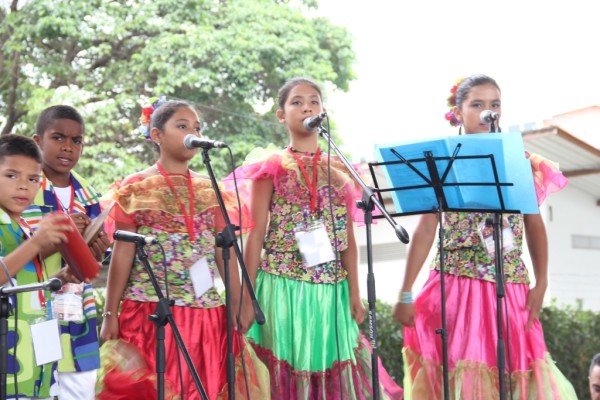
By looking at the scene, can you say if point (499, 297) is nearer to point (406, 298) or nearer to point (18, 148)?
point (406, 298)

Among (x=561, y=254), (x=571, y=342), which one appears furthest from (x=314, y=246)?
(x=561, y=254)

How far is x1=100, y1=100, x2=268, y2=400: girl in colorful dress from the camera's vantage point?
4336 millimetres

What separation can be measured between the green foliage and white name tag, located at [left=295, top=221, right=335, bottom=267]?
185 inches

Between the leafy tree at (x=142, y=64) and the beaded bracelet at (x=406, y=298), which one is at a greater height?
the leafy tree at (x=142, y=64)

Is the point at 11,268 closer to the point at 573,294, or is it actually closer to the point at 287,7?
the point at 287,7

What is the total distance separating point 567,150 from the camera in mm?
13383

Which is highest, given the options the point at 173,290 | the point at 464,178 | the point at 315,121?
the point at 315,121

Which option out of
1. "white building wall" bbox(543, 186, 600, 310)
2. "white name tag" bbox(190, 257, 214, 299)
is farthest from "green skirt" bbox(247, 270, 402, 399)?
"white building wall" bbox(543, 186, 600, 310)

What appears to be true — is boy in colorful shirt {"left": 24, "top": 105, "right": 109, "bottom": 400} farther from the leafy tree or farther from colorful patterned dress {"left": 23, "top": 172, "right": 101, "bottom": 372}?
the leafy tree

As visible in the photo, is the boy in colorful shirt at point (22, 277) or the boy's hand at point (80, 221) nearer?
the boy in colorful shirt at point (22, 277)

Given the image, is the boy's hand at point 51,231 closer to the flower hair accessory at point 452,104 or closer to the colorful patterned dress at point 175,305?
the colorful patterned dress at point 175,305

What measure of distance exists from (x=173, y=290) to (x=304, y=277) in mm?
729

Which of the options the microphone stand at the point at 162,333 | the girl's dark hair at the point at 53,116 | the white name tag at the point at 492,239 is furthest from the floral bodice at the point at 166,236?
the white name tag at the point at 492,239

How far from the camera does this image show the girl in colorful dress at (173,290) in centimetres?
434
